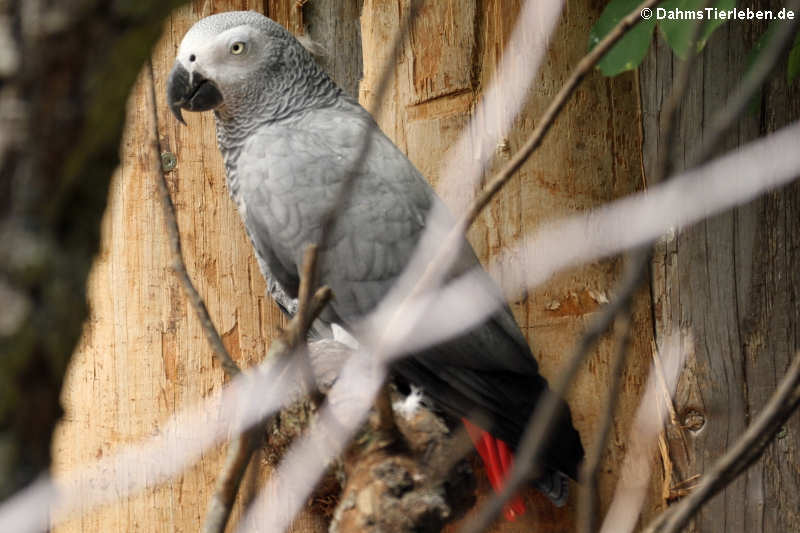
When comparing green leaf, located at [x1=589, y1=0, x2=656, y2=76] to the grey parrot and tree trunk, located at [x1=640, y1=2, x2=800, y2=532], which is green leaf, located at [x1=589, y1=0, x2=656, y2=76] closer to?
tree trunk, located at [x1=640, y1=2, x2=800, y2=532]

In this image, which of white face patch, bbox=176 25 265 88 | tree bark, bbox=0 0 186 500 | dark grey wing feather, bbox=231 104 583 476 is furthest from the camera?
white face patch, bbox=176 25 265 88

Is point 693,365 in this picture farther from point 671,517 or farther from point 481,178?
point 671,517

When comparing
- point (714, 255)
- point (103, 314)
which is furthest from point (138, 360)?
point (714, 255)

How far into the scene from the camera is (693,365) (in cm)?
117

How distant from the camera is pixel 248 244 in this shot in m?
1.37

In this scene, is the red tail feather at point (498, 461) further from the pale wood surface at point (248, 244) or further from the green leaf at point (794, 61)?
the green leaf at point (794, 61)

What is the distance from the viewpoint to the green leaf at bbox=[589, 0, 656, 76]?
1.02 meters

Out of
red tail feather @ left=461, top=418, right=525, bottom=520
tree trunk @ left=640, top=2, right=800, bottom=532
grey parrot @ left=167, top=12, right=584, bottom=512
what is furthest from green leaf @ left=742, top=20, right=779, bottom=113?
red tail feather @ left=461, top=418, right=525, bottom=520

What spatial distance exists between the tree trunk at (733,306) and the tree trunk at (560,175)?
52mm

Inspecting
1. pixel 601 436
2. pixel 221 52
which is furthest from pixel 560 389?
pixel 221 52

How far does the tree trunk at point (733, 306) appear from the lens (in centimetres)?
115

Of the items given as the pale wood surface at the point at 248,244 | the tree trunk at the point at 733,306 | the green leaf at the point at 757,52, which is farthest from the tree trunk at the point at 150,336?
the green leaf at the point at 757,52

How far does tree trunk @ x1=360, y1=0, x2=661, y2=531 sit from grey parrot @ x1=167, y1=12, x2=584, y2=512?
82 mm

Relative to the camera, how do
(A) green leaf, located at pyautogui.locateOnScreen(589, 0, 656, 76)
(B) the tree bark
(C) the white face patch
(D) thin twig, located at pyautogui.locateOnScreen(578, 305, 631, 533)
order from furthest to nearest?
1. (C) the white face patch
2. (A) green leaf, located at pyautogui.locateOnScreen(589, 0, 656, 76)
3. (D) thin twig, located at pyautogui.locateOnScreen(578, 305, 631, 533)
4. (B) the tree bark
